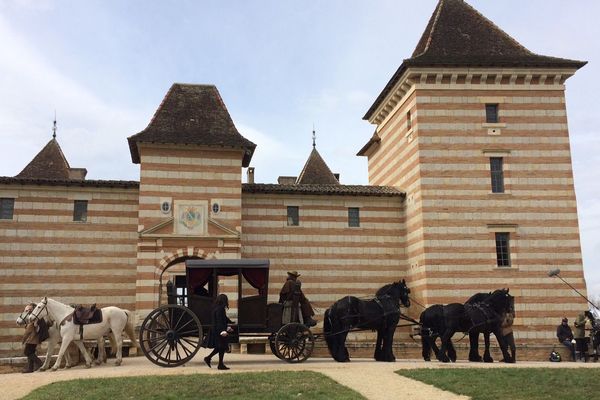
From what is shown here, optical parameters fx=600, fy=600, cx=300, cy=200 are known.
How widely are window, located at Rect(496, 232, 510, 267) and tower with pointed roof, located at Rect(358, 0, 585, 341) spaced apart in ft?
0.12

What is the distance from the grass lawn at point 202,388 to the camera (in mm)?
9820

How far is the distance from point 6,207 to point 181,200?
21.4ft

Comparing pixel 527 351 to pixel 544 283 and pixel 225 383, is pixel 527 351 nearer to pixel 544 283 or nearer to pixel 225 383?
pixel 544 283

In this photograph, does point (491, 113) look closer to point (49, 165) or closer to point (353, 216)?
point (353, 216)

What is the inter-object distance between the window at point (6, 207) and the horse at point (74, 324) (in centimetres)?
894

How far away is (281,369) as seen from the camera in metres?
12.9

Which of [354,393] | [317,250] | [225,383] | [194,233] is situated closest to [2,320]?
[194,233]

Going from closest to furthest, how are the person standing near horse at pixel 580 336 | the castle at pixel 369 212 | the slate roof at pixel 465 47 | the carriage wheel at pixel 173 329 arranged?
the carriage wheel at pixel 173 329 → the person standing near horse at pixel 580 336 → the castle at pixel 369 212 → the slate roof at pixel 465 47

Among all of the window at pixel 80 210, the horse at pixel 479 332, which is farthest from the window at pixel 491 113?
the window at pixel 80 210

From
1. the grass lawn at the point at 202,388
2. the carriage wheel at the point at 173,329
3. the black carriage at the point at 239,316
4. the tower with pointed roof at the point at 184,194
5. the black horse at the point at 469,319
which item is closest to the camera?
the grass lawn at the point at 202,388

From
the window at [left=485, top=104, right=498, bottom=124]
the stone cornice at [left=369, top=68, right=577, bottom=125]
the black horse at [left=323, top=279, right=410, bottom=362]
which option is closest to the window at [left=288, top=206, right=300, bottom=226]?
the stone cornice at [left=369, top=68, right=577, bottom=125]

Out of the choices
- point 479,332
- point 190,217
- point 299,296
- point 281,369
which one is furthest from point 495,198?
point 281,369

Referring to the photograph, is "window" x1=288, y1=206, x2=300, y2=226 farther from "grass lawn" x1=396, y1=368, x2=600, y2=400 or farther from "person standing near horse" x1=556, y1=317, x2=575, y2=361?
"grass lawn" x1=396, y1=368, x2=600, y2=400

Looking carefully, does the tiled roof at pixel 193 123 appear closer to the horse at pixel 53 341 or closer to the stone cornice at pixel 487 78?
the stone cornice at pixel 487 78
